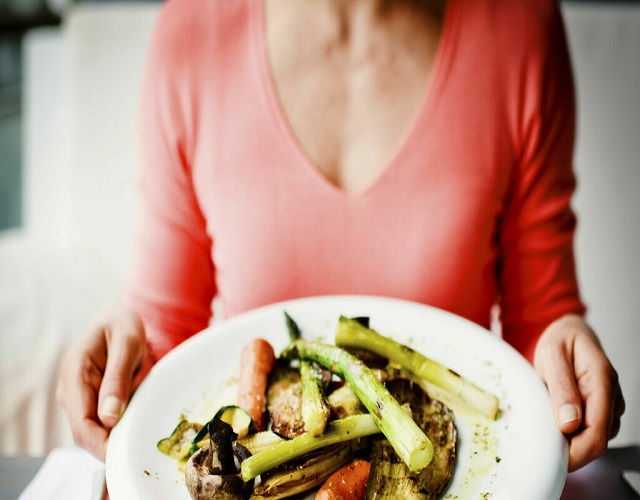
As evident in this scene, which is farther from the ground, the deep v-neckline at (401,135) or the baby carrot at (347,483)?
the deep v-neckline at (401,135)

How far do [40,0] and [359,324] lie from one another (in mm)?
1902

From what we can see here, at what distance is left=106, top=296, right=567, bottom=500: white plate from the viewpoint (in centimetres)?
60

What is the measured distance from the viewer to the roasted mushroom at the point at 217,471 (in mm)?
577

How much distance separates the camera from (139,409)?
2.26 feet

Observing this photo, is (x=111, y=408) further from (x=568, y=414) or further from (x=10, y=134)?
(x=10, y=134)

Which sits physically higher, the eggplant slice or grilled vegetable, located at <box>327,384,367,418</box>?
grilled vegetable, located at <box>327,384,367,418</box>

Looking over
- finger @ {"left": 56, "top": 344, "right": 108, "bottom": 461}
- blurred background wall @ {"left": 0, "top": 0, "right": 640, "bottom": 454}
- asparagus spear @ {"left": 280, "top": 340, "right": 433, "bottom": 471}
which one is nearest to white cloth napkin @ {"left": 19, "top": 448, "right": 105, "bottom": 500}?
finger @ {"left": 56, "top": 344, "right": 108, "bottom": 461}

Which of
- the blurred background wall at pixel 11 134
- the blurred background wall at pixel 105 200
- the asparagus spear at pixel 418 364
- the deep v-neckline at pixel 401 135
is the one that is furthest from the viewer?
the blurred background wall at pixel 11 134

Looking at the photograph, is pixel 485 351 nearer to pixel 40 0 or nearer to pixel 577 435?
pixel 577 435

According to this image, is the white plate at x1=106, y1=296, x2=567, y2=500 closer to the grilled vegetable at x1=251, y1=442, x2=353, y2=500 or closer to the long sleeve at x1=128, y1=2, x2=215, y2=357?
the grilled vegetable at x1=251, y1=442, x2=353, y2=500

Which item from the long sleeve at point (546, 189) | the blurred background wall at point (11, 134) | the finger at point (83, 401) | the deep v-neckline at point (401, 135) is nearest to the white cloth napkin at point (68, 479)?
the finger at point (83, 401)

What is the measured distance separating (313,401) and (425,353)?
0.18 meters

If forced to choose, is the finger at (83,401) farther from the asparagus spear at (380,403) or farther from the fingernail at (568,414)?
the fingernail at (568,414)

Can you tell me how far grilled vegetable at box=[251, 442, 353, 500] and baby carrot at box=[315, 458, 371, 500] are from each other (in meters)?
0.01
